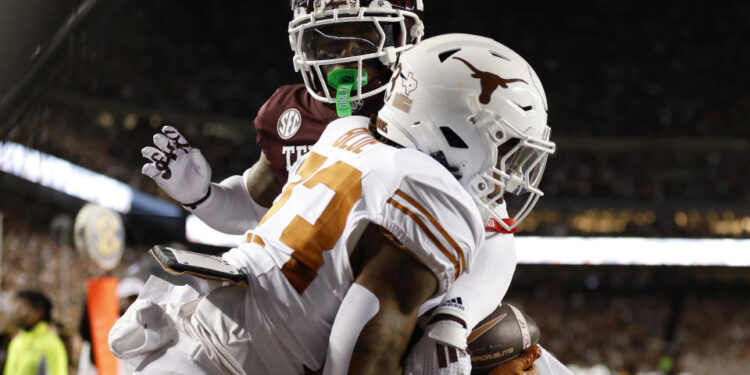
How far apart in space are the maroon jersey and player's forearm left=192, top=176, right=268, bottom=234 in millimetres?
120

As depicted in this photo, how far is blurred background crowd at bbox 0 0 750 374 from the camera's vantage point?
13062 millimetres

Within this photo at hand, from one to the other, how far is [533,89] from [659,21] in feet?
48.3

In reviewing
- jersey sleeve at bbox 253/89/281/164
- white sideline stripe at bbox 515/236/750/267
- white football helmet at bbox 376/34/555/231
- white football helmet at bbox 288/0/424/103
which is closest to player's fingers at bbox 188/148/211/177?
jersey sleeve at bbox 253/89/281/164

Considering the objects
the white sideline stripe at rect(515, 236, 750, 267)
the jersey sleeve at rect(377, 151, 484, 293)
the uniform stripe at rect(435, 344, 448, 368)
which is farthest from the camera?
the white sideline stripe at rect(515, 236, 750, 267)

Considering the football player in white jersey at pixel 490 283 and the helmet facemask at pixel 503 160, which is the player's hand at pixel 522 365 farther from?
the helmet facemask at pixel 503 160

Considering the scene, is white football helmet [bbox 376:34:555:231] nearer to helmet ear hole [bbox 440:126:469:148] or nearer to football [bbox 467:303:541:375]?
helmet ear hole [bbox 440:126:469:148]

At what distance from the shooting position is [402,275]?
4.58ft

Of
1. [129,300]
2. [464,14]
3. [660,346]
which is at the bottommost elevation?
[660,346]

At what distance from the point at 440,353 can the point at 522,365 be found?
1.39 feet

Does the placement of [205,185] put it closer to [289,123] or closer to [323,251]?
[289,123]

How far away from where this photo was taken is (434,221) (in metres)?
1.40

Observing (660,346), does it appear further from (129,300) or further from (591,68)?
(129,300)

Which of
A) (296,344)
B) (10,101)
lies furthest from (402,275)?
(10,101)

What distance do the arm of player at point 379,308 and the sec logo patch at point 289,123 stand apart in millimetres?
1078
